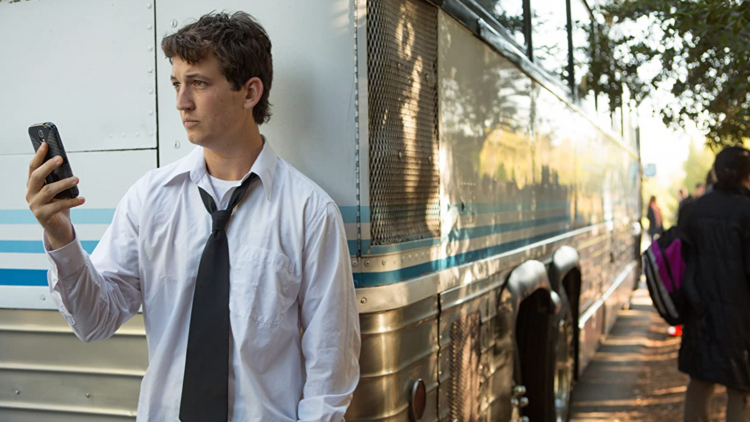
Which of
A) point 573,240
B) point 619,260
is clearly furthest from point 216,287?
point 619,260

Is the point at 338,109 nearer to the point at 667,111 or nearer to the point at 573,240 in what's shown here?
the point at 573,240

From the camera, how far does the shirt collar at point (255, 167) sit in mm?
2186

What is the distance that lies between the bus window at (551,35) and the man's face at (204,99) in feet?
9.79

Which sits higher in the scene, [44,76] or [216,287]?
[44,76]

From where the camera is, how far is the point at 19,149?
2773 mm

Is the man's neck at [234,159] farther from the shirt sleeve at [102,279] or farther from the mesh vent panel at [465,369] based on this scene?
the mesh vent panel at [465,369]

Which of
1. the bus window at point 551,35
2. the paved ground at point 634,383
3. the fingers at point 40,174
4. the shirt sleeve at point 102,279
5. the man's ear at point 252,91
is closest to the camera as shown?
the fingers at point 40,174

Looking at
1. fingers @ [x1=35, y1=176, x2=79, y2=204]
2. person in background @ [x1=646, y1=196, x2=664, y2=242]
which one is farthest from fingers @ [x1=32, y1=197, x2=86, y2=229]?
person in background @ [x1=646, y1=196, x2=664, y2=242]

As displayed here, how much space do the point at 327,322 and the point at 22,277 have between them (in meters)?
1.29

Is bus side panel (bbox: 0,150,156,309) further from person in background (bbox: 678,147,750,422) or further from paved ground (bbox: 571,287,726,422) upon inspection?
paved ground (bbox: 571,287,726,422)

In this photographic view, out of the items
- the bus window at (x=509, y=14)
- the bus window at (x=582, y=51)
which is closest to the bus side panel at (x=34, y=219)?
the bus window at (x=509, y=14)

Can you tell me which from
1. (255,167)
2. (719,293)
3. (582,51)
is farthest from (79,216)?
(582,51)

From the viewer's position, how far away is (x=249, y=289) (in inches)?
82.2

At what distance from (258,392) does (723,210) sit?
344 centimetres
